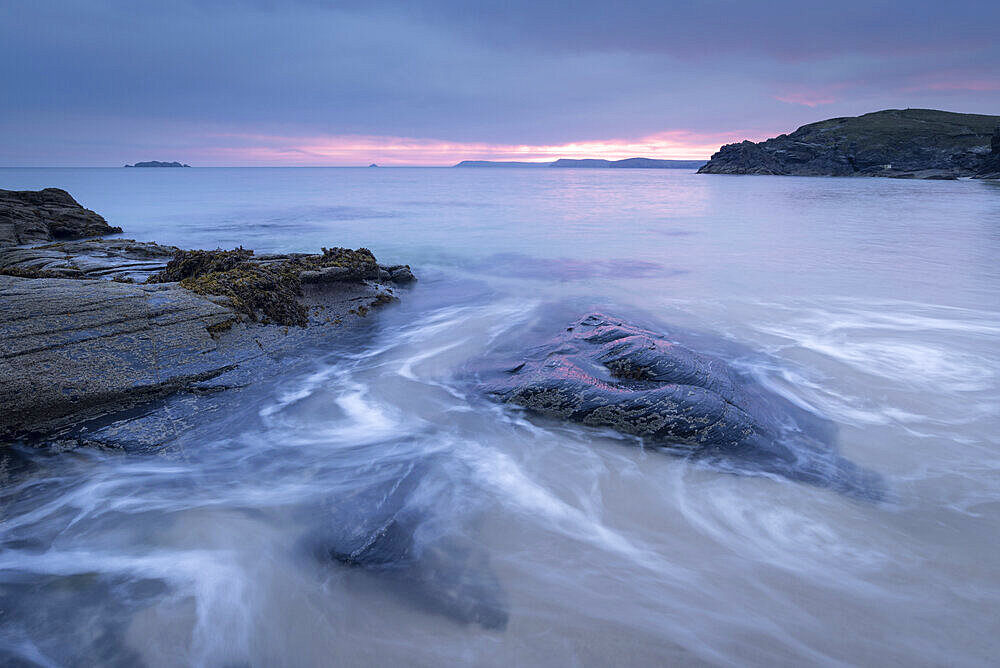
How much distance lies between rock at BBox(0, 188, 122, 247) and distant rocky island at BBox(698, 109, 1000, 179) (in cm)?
9257

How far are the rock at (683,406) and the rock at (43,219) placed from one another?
54.0 ft

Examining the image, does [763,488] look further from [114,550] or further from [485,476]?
[114,550]

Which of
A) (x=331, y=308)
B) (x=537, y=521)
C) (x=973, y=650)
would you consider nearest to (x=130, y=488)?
(x=537, y=521)

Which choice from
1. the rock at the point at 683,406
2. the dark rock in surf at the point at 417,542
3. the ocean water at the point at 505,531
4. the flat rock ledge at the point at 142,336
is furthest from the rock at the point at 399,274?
the dark rock in surf at the point at 417,542

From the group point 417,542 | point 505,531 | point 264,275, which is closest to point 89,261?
point 264,275

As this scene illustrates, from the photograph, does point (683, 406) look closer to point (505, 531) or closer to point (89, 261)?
point (505, 531)

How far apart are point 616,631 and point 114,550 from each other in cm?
367

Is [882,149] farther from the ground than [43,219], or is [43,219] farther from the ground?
[882,149]

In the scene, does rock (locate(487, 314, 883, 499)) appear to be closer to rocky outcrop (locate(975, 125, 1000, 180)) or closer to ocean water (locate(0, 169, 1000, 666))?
ocean water (locate(0, 169, 1000, 666))

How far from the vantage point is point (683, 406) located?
15.5 ft

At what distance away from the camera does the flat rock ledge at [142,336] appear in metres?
4.54

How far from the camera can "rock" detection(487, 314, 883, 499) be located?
4.36m

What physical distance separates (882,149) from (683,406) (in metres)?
115

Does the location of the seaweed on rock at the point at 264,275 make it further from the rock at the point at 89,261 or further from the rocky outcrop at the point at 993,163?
the rocky outcrop at the point at 993,163
